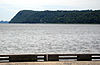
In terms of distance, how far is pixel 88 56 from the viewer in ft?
49.6

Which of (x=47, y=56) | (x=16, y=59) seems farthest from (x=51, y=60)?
(x=16, y=59)

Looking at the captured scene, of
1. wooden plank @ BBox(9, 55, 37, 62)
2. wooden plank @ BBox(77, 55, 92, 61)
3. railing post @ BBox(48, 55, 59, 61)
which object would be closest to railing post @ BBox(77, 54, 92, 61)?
wooden plank @ BBox(77, 55, 92, 61)

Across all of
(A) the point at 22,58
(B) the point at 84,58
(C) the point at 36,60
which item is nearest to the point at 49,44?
(B) the point at 84,58

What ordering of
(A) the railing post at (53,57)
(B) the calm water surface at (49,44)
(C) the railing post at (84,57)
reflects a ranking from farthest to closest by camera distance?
(B) the calm water surface at (49,44) → (C) the railing post at (84,57) → (A) the railing post at (53,57)

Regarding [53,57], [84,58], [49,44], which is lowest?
[49,44]

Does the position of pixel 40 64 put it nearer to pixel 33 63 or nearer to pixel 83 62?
pixel 33 63

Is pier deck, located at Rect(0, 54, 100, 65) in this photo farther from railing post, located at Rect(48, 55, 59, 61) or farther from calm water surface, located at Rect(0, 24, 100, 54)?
calm water surface, located at Rect(0, 24, 100, 54)

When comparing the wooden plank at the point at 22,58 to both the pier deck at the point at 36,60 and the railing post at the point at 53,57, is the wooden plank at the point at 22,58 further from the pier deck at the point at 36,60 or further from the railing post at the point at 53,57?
the railing post at the point at 53,57

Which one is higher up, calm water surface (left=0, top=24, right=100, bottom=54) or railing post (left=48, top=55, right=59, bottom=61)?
railing post (left=48, top=55, right=59, bottom=61)

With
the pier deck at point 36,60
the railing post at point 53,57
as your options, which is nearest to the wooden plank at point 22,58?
the pier deck at point 36,60

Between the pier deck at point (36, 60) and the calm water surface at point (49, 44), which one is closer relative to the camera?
the pier deck at point (36, 60)

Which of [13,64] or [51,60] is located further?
[51,60]

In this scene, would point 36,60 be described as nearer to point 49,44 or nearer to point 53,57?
point 53,57

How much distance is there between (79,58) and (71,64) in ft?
3.36
